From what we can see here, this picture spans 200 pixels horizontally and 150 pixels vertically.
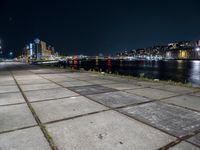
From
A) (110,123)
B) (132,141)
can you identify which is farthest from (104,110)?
(132,141)

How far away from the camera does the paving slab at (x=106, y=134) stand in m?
3.41

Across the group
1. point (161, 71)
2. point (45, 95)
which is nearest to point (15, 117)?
point (45, 95)

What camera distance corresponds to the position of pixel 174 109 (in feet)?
18.5

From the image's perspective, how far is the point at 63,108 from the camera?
19.3 ft

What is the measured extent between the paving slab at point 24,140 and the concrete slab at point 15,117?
15.9 inches

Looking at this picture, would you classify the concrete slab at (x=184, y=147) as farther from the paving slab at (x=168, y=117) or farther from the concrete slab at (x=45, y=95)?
the concrete slab at (x=45, y=95)

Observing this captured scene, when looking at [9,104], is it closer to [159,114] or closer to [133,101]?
[133,101]

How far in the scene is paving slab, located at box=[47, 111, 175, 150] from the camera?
341cm

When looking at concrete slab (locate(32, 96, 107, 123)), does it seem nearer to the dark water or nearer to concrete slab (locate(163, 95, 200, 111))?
concrete slab (locate(163, 95, 200, 111))

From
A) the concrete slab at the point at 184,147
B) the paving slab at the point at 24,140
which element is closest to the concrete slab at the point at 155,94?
the concrete slab at the point at 184,147

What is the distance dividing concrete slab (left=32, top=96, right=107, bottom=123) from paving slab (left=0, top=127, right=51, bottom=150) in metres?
0.75

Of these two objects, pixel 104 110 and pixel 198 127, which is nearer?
pixel 198 127

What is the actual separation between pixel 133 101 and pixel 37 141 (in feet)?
13.0

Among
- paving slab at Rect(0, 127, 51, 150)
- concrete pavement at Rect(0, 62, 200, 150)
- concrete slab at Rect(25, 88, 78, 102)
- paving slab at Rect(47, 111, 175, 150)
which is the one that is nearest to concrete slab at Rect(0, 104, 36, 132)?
concrete pavement at Rect(0, 62, 200, 150)
